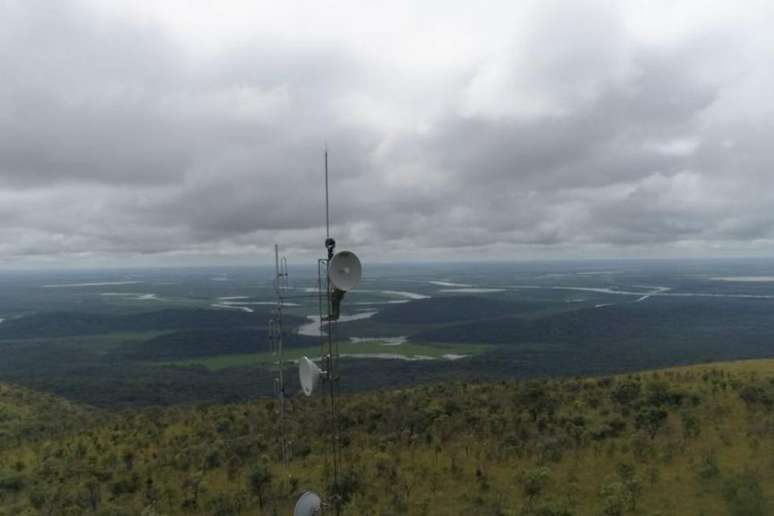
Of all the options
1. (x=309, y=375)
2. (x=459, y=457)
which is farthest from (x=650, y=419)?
(x=309, y=375)

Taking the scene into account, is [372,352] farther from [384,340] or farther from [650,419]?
[650,419]

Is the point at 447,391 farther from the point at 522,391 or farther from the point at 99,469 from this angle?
the point at 99,469

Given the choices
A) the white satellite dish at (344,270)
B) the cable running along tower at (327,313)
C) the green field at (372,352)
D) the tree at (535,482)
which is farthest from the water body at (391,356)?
the white satellite dish at (344,270)

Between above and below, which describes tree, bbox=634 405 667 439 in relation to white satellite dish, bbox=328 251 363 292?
below

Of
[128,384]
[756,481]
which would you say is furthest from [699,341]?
[756,481]

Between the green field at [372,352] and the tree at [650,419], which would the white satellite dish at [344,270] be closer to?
the tree at [650,419]

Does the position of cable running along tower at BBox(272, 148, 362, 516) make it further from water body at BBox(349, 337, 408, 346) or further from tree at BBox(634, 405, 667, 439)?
water body at BBox(349, 337, 408, 346)

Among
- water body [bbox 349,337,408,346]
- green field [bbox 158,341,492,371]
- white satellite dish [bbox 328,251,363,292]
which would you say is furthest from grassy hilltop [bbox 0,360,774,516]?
water body [bbox 349,337,408,346]
